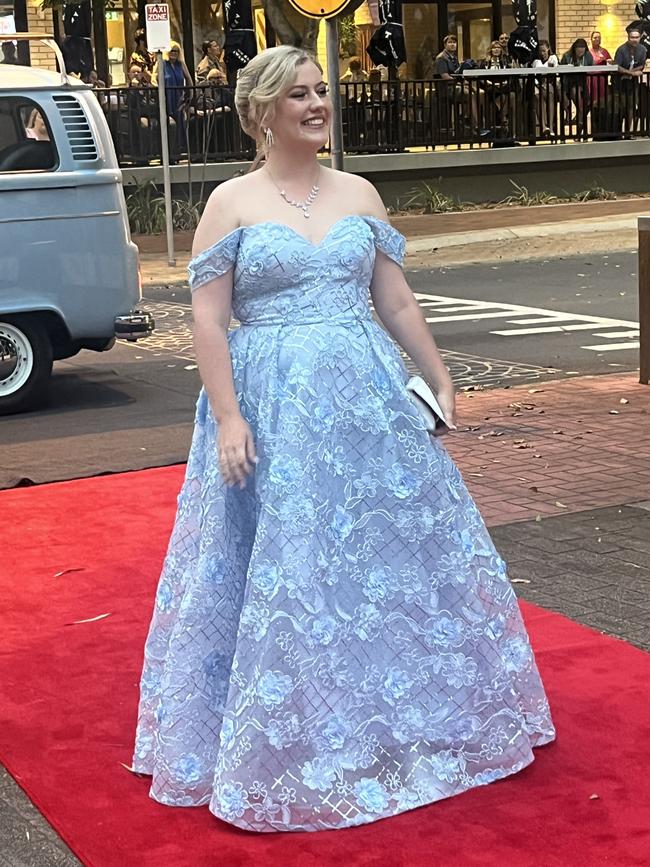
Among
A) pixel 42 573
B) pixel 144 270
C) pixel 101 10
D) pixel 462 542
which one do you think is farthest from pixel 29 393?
pixel 101 10

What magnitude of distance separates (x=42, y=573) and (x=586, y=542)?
2393 millimetres

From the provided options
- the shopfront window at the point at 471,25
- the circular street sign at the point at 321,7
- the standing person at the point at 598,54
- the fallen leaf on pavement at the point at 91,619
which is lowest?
the fallen leaf on pavement at the point at 91,619

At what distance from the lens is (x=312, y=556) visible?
4.12m

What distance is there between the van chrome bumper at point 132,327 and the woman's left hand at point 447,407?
20.5ft

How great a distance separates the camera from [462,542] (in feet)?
14.2

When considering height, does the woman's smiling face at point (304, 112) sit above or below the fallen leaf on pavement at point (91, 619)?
above

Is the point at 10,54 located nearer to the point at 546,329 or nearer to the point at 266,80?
the point at 546,329

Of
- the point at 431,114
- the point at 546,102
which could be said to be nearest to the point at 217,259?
the point at 431,114

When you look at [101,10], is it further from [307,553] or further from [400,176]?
[307,553]

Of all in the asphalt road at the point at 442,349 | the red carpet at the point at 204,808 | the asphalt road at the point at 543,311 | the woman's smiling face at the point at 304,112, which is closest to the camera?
the red carpet at the point at 204,808

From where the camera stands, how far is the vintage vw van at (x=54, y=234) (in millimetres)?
10266

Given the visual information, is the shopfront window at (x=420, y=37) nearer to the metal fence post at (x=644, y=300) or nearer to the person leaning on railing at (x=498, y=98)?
the person leaning on railing at (x=498, y=98)

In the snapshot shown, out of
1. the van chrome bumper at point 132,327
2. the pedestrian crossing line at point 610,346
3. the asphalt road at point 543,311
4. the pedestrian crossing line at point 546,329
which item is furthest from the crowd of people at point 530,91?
the van chrome bumper at point 132,327

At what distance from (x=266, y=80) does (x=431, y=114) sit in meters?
21.7
